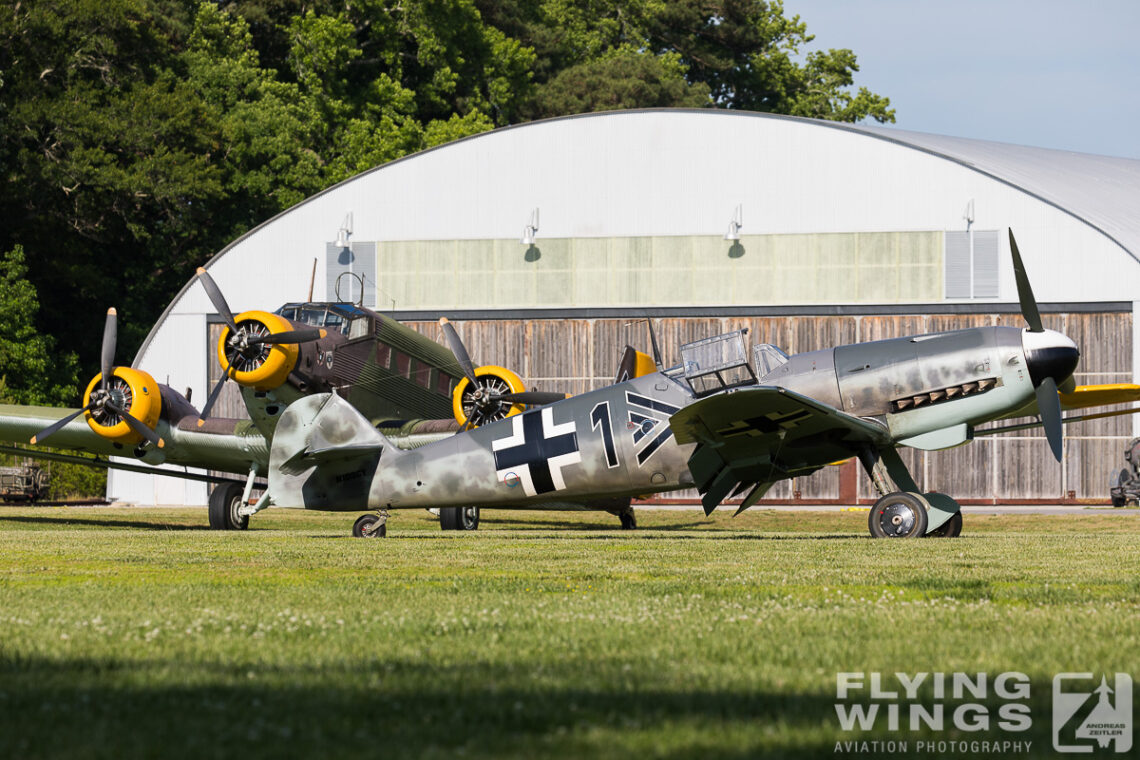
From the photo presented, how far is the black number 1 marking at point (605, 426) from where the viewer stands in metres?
16.7

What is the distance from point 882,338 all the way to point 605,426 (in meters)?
19.8

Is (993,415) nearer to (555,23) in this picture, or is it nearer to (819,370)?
(819,370)

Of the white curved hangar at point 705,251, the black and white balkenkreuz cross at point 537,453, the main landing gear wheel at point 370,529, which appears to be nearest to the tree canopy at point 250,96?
the white curved hangar at point 705,251

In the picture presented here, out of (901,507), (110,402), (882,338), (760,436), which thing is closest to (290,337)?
(110,402)

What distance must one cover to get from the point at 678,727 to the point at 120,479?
36.0 meters

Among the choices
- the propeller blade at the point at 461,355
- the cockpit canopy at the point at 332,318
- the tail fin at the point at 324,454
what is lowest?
the tail fin at the point at 324,454

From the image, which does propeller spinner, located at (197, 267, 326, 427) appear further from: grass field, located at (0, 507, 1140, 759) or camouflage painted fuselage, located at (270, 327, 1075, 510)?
grass field, located at (0, 507, 1140, 759)

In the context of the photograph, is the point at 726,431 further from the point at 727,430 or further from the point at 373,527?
the point at 373,527

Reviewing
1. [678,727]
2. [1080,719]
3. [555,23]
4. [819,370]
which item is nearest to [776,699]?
[678,727]

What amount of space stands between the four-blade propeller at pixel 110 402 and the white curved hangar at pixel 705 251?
34.5 feet

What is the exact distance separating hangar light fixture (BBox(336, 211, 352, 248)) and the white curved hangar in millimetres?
38

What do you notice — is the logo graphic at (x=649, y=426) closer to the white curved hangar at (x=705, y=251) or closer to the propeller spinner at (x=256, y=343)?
the propeller spinner at (x=256, y=343)

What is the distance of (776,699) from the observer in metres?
4.46

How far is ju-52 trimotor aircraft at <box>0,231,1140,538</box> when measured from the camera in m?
15.5
